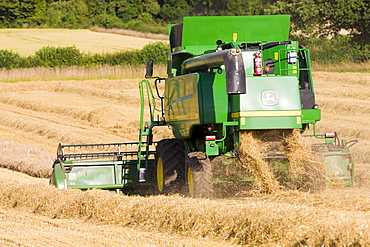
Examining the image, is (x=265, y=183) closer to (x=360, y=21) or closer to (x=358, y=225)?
(x=358, y=225)

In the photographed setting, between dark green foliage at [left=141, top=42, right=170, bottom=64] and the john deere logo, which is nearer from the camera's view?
the john deere logo

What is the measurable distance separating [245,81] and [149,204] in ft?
6.58

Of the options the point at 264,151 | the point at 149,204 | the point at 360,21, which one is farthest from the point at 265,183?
the point at 360,21

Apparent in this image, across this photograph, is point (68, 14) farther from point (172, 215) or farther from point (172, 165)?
point (172, 215)

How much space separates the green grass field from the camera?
157 feet

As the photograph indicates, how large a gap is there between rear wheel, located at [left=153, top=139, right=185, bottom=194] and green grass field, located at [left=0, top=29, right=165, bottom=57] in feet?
116

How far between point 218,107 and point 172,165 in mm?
1519

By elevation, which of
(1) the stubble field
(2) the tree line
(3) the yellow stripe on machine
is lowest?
(1) the stubble field

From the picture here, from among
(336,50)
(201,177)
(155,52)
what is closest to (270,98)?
(201,177)

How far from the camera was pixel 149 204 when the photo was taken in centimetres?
844

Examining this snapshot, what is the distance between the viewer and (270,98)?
29.1 feet

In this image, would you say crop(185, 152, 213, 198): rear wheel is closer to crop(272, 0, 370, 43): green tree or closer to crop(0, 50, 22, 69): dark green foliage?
crop(272, 0, 370, 43): green tree

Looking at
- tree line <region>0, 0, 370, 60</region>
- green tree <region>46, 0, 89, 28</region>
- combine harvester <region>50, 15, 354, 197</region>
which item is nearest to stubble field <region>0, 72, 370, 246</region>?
combine harvester <region>50, 15, 354, 197</region>

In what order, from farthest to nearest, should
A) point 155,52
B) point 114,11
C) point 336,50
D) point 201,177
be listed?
point 114,11, point 155,52, point 336,50, point 201,177
